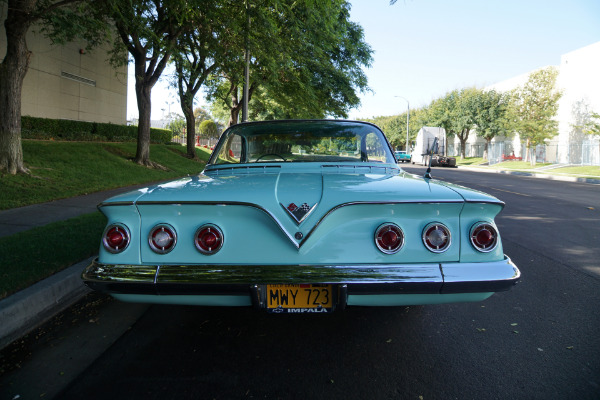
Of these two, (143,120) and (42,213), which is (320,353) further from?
(143,120)

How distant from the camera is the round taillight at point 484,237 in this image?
2.23m

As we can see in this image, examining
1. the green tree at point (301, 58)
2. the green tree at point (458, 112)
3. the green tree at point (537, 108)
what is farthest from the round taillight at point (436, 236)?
the green tree at point (458, 112)

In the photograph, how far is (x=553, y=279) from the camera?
409cm

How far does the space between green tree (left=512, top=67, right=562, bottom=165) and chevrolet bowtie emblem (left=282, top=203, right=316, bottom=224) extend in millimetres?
34050

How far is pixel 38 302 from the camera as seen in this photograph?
9.90ft

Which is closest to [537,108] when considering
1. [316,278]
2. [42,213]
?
[42,213]

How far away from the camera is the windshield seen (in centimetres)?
376

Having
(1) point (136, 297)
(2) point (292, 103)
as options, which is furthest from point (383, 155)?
(2) point (292, 103)

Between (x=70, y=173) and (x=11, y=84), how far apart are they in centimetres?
248

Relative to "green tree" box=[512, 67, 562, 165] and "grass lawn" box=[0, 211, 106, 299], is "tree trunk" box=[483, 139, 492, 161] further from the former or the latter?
"grass lawn" box=[0, 211, 106, 299]

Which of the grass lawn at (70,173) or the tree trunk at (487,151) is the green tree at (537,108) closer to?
the tree trunk at (487,151)

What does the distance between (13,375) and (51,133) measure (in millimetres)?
16870

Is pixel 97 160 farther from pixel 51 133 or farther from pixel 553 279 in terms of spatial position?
pixel 553 279

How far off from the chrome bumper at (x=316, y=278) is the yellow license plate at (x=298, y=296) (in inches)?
3.1
